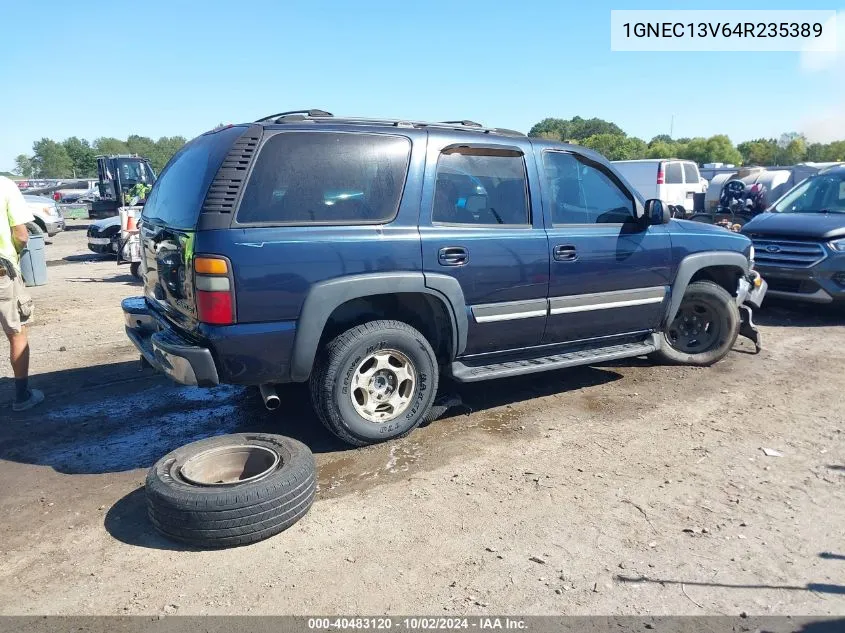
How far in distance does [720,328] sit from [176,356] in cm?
465

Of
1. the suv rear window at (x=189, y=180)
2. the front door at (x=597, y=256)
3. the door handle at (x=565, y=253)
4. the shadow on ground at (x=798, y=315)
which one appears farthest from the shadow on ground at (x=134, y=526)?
the shadow on ground at (x=798, y=315)

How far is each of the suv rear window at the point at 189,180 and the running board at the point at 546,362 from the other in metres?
1.97

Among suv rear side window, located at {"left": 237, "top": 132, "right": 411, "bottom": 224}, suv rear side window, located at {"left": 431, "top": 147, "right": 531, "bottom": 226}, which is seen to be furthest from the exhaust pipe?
suv rear side window, located at {"left": 431, "top": 147, "right": 531, "bottom": 226}

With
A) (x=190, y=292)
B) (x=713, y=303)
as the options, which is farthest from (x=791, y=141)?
(x=190, y=292)

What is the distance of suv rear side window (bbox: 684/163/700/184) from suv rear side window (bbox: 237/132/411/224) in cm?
1759

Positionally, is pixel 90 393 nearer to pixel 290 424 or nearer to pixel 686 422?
pixel 290 424

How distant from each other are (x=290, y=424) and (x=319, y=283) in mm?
1349

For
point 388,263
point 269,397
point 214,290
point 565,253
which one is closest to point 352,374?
point 269,397

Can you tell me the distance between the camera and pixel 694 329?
6.09 metres

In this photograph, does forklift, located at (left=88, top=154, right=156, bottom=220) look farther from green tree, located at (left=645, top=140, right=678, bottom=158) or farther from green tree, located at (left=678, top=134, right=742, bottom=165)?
green tree, located at (left=678, top=134, right=742, bottom=165)

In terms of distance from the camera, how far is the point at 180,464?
11.5 feet

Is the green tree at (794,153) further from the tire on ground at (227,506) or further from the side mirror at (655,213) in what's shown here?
the tire on ground at (227,506)

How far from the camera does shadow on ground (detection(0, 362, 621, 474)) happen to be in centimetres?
430

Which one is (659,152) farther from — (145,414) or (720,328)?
(145,414)
